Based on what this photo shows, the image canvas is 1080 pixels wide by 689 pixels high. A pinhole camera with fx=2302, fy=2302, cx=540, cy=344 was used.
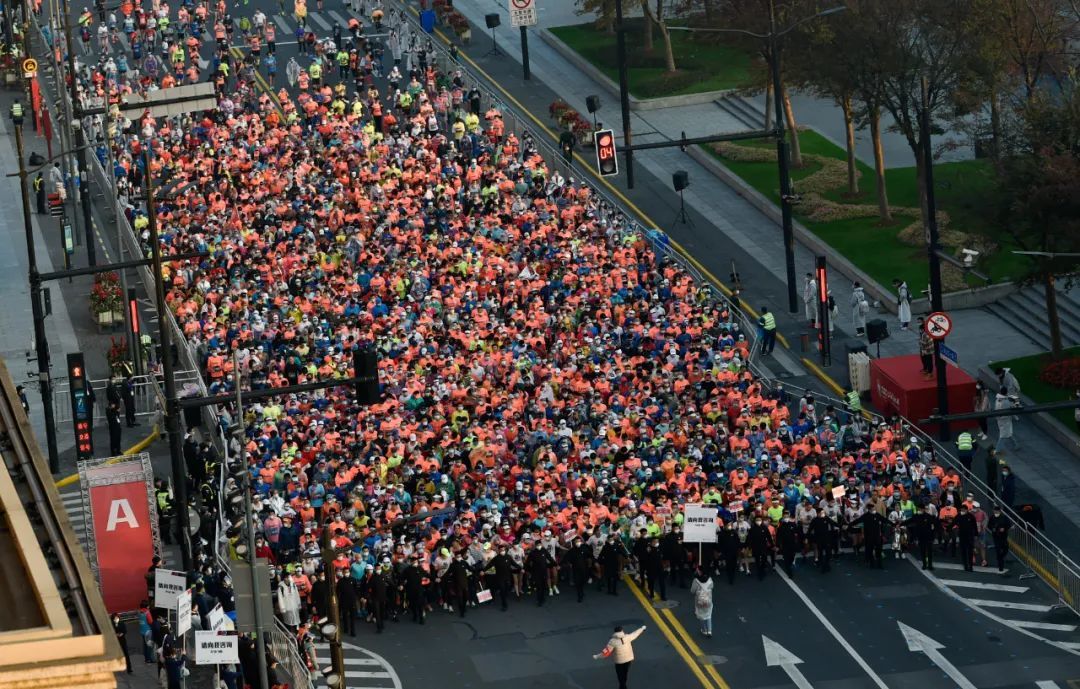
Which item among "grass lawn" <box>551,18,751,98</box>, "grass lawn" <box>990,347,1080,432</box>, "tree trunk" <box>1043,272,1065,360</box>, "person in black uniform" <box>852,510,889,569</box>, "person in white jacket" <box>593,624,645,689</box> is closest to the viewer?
"person in white jacket" <box>593,624,645,689</box>

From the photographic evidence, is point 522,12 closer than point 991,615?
No

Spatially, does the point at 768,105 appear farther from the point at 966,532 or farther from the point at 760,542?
the point at 760,542

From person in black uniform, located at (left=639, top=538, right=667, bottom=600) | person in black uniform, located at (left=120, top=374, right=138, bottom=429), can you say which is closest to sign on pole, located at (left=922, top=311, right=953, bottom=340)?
person in black uniform, located at (left=639, top=538, right=667, bottom=600)

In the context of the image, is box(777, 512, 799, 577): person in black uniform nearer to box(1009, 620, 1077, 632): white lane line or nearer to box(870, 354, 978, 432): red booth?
box(1009, 620, 1077, 632): white lane line

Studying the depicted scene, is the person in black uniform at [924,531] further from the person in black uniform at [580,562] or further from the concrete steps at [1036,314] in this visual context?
the concrete steps at [1036,314]

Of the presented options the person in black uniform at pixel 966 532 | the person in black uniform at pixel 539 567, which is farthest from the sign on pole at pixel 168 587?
the person in black uniform at pixel 966 532

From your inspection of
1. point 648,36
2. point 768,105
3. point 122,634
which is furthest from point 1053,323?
point 648,36
